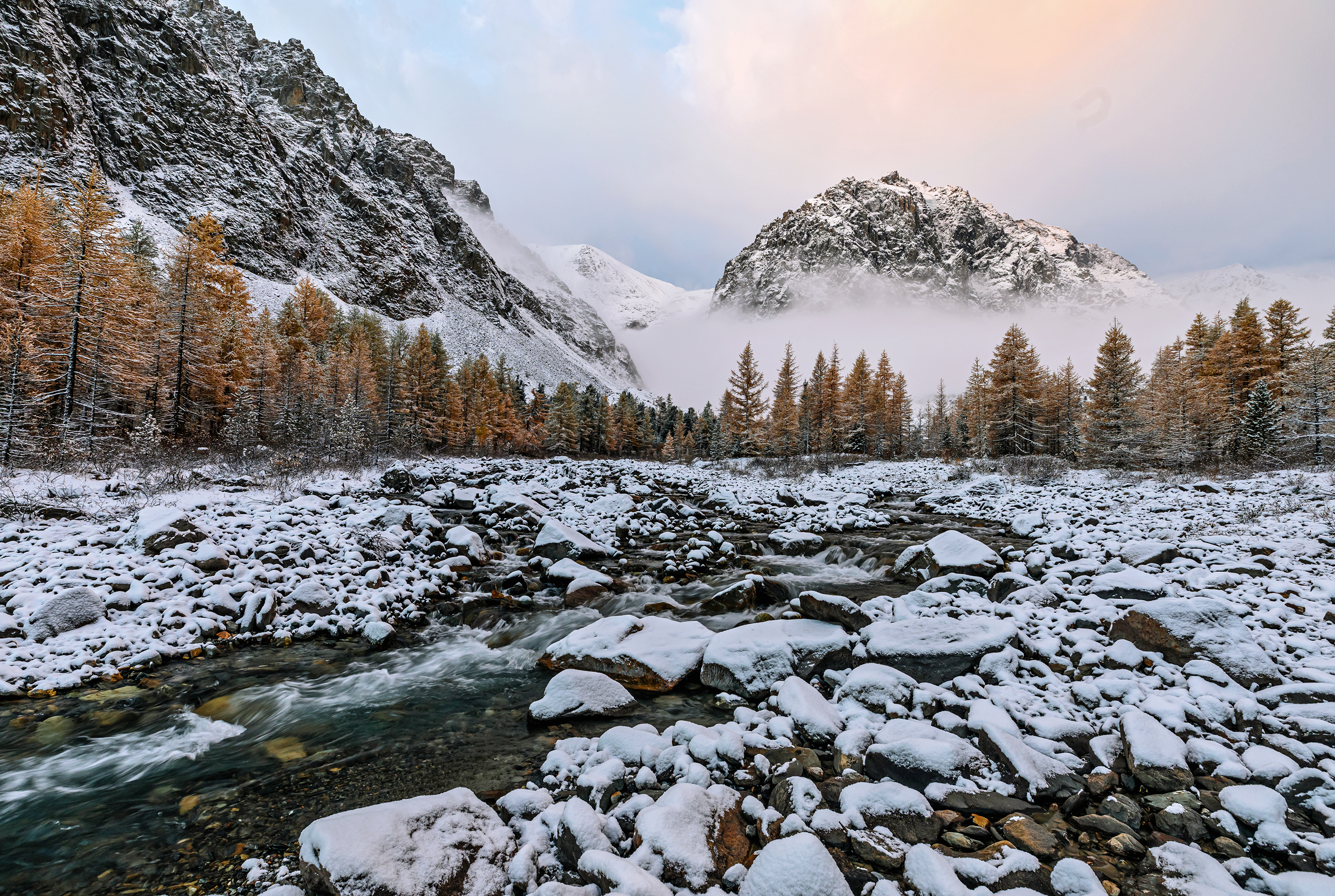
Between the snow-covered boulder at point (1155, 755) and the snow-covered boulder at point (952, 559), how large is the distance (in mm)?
4660

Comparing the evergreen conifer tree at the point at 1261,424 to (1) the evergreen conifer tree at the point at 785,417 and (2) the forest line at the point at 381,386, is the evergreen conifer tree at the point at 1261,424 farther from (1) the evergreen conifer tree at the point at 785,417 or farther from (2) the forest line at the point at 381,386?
(1) the evergreen conifer tree at the point at 785,417

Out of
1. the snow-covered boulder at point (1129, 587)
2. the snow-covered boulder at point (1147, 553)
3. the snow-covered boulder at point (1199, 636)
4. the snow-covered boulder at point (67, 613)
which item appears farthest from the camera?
the snow-covered boulder at point (1147, 553)

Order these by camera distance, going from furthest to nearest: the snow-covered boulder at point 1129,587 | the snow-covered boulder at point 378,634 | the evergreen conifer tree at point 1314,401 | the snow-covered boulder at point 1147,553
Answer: the evergreen conifer tree at point 1314,401 → the snow-covered boulder at point 1147,553 → the snow-covered boulder at point 378,634 → the snow-covered boulder at point 1129,587

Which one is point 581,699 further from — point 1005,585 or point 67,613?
point 1005,585

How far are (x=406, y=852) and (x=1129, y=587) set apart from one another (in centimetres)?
878

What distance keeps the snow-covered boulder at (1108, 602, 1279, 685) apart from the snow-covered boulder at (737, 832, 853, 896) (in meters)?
4.99

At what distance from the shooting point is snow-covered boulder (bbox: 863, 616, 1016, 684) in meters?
5.52

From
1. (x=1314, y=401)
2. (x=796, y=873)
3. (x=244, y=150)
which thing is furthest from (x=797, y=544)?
(x=244, y=150)

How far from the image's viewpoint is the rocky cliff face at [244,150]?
250 ft

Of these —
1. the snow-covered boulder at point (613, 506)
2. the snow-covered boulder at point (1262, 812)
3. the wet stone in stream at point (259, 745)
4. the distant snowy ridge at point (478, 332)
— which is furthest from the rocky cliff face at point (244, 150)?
the snow-covered boulder at point (1262, 812)

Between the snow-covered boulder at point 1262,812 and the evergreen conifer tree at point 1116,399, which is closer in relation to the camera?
the snow-covered boulder at point 1262,812

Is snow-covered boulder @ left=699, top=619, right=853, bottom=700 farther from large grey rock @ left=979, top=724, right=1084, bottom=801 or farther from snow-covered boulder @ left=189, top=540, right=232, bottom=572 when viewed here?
snow-covered boulder @ left=189, top=540, right=232, bottom=572

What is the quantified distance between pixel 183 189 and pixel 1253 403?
5420 inches

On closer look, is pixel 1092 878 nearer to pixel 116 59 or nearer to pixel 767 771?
pixel 767 771
